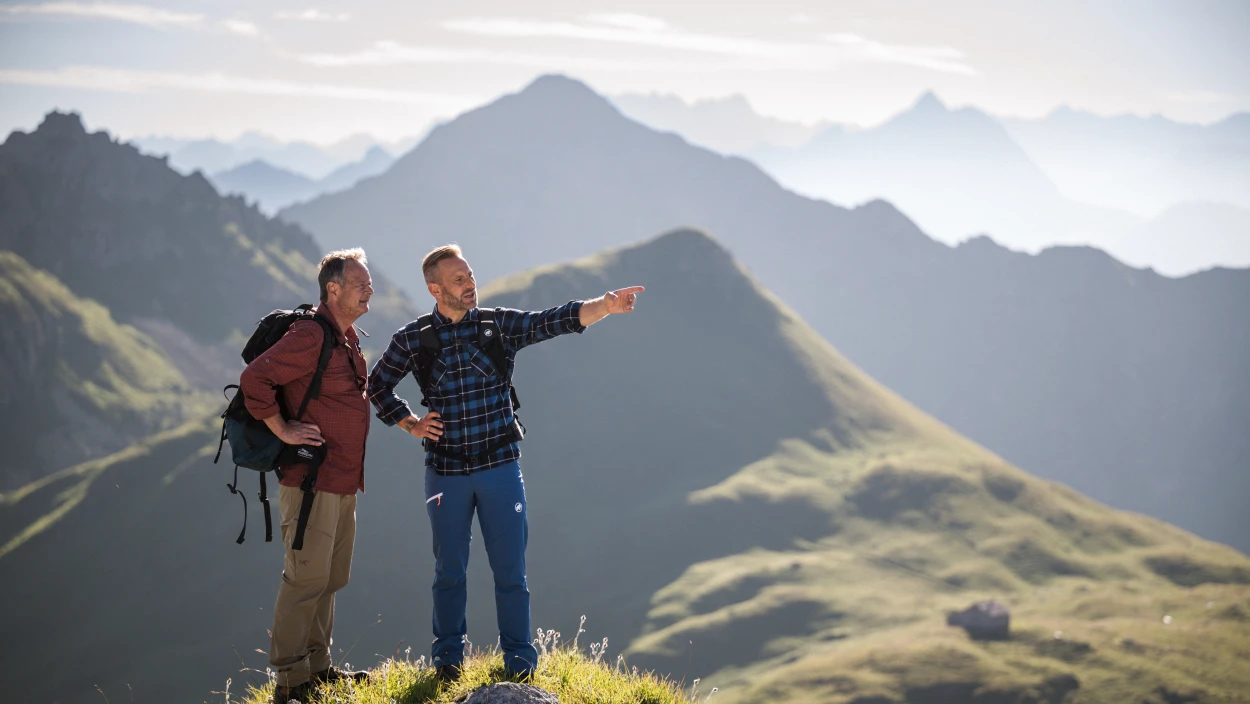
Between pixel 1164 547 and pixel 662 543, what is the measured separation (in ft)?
318

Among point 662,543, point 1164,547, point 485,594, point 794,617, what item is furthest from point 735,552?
point 1164,547

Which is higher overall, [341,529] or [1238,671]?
[341,529]

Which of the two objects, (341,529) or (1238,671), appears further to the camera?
(1238,671)

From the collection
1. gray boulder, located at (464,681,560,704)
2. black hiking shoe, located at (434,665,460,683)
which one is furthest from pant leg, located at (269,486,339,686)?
gray boulder, located at (464,681,560,704)

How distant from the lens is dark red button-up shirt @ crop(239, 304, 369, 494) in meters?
→ 9.92

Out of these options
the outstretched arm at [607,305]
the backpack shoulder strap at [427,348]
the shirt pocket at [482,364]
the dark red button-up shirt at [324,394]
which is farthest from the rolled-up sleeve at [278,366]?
the outstretched arm at [607,305]

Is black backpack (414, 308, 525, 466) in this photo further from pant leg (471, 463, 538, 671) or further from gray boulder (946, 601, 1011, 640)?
gray boulder (946, 601, 1011, 640)

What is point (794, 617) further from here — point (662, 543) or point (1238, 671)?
point (1238, 671)

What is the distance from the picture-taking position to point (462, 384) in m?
10.7

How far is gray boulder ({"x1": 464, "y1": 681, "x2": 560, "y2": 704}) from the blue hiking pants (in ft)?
3.17

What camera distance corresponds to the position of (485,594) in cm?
17088

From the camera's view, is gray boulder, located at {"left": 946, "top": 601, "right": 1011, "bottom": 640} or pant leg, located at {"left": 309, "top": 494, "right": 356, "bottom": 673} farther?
gray boulder, located at {"left": 946, "top": 601, "right": 1011, "bottom": 640}

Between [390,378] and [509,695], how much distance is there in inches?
146

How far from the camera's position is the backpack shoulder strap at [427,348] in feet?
35.0
